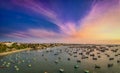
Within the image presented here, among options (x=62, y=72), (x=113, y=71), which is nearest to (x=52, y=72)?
(x=62, y=72)

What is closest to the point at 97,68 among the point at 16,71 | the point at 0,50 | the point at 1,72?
the point at 16,71

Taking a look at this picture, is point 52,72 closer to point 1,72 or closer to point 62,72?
point 62,72

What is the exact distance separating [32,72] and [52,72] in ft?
23.2

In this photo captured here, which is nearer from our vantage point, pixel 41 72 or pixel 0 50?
pixel 41 72

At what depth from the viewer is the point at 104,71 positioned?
64.4 metres

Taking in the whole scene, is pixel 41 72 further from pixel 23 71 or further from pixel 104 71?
pixel 104 71

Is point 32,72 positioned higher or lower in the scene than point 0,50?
lower

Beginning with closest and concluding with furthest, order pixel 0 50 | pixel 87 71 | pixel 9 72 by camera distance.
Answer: pixel 87 71
pixel 9 72
pixel 0 50

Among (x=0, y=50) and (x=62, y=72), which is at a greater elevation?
(x=0, y=50)

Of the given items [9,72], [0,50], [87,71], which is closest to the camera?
[87,71]

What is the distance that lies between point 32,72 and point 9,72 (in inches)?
322

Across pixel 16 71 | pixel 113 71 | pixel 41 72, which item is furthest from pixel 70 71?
pixel 16 71

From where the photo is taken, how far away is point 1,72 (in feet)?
217

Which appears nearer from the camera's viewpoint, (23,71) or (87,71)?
(87,71)
